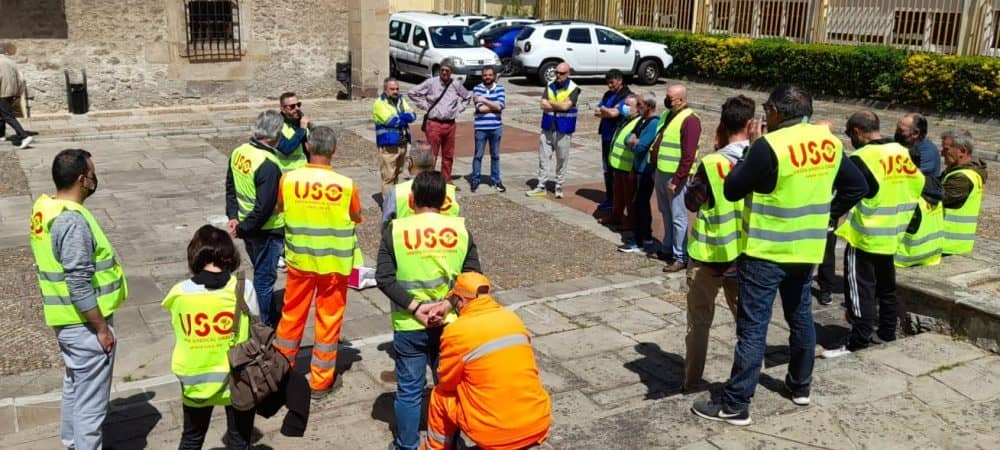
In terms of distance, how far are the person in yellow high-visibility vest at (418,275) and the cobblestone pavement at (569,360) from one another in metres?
0.79

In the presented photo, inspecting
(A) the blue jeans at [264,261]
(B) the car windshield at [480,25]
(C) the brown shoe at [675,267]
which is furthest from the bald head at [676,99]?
(B) the car windshield at [480,25]

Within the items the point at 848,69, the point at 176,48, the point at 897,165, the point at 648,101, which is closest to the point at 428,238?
the point at 897,165

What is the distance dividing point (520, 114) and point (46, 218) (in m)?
14.5

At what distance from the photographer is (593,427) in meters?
4.77

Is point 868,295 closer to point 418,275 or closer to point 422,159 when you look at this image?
point 422,159

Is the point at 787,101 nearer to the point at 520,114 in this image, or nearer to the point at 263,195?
the point at 263,195

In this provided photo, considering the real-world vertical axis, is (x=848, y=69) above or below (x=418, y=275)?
above

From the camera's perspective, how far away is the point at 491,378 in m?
3.75

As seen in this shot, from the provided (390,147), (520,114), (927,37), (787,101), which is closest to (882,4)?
(927,37)

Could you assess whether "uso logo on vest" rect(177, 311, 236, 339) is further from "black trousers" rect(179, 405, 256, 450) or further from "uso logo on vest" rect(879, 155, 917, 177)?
→ "uso logo on vest" rect(879, 155, 917, 177)

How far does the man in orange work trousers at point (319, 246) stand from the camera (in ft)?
18.8

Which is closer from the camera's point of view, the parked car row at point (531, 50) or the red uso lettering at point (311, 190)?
the red uso lettering at point (311, 190)

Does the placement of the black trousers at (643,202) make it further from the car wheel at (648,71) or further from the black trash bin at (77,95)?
the car wheel at (648,71)

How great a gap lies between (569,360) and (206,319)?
9.97ft
